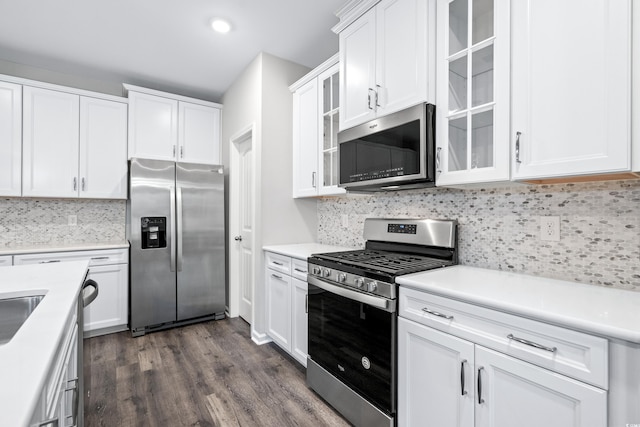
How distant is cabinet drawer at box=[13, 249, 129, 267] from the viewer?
279 cm

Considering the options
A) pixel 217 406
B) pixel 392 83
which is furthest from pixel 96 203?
pixel 392 83

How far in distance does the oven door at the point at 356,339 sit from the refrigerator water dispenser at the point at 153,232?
77.5 inches

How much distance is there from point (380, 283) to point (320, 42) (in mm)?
2260

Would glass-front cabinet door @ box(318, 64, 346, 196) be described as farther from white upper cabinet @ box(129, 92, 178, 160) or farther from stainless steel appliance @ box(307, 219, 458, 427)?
white upper cabinet @ box(129, 92, 178, 160)

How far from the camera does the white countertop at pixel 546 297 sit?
0.94 metres

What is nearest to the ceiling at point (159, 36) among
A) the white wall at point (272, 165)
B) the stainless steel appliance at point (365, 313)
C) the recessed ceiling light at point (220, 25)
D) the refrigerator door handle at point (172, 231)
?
the recessed ceiling light at point (220, 25)

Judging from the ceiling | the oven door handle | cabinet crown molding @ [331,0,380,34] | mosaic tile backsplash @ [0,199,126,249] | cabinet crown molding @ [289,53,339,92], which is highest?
the ceiling

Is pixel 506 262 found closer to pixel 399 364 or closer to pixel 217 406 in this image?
pixel 399 364

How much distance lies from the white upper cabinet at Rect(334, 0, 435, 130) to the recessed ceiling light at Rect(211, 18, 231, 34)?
3.06 feet

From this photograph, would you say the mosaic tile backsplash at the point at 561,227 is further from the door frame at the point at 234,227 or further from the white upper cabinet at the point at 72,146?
the white upper cabinet at the point at 72,146

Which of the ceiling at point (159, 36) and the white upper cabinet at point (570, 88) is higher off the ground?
the ceiling at point (159, 36)

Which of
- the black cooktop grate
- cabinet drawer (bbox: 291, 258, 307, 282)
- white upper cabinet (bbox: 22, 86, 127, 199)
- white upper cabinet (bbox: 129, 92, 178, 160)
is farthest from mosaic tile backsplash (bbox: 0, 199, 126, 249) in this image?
the black cooktop grate

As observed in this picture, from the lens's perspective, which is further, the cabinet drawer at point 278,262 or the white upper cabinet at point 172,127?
the white upper cabinet at point 172,127

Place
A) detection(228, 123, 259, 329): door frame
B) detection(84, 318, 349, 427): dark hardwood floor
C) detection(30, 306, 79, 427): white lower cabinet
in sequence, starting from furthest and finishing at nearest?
detection(228, 123, 259, 329): door frame → detection(84, 318, 349, 427): dark hardwood floor → detection(30, 306, 79, 427): white lower cabinet
